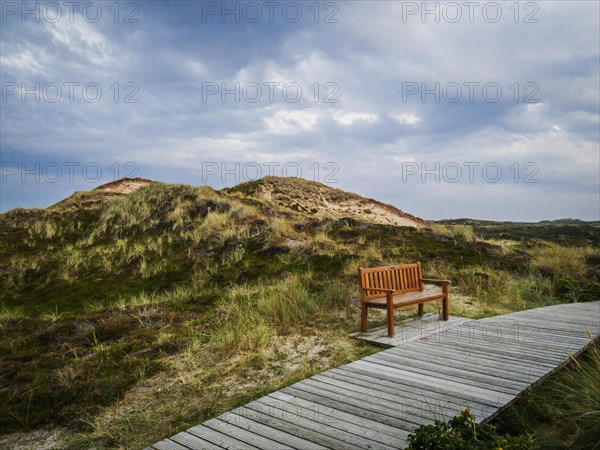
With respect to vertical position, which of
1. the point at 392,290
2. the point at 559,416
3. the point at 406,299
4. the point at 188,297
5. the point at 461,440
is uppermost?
the point at 392,290

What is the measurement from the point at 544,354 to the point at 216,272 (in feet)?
34.3

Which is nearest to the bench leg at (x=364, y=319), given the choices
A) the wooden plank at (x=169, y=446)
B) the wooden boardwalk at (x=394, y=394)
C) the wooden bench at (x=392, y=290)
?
the wooden bench at (x=392, y=290)

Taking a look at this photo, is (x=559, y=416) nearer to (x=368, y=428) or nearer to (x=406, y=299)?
(x=368, y=428)

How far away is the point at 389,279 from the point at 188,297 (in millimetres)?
5464

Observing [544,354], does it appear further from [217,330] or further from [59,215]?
[59,215]

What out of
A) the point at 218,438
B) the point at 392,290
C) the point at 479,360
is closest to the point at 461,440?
the point at 218,438

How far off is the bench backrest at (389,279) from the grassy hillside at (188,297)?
0.79 meters

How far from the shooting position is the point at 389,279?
775 centimetres

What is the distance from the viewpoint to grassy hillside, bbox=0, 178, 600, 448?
16.2 ft

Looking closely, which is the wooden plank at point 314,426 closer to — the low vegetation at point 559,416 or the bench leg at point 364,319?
the low vegetation at point 559,416

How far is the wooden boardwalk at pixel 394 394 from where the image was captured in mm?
3164

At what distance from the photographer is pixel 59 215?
82.9ft

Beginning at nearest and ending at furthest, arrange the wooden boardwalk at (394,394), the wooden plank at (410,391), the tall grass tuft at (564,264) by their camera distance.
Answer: the wooden boardwalk at (394,394), the wooden plank at (410,391), the tall grass tuft at (564,264)

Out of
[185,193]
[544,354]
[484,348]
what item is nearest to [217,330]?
[484,348]
